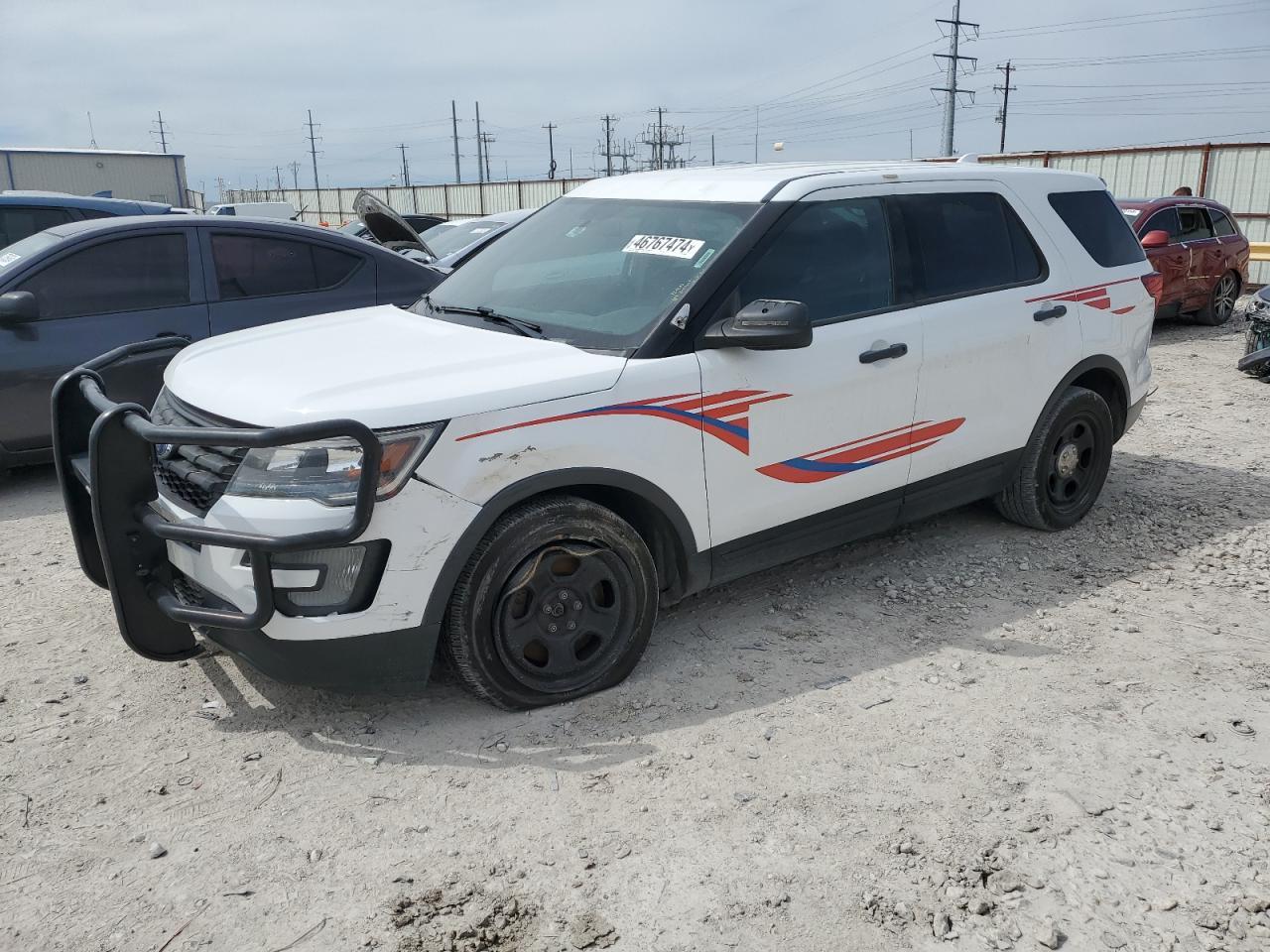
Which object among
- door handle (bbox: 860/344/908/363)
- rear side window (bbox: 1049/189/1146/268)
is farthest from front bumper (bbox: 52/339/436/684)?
rear side window (bbox: 1049/189/1146/268)

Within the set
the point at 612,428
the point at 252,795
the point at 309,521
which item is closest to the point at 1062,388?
the point at 612,428

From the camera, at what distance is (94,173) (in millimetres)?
38875

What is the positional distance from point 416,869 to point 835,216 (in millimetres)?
2905

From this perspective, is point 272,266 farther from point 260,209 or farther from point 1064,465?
point 260,209

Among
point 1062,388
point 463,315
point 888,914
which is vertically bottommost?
point 888,914

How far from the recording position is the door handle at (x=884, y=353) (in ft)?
13.7

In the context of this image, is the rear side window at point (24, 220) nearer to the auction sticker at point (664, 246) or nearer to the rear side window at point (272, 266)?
the rear side window at point (272, 266)

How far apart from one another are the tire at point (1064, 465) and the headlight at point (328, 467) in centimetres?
328

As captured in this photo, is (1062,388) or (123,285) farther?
(123,285)

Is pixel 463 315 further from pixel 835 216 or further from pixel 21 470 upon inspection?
pixel 21 470

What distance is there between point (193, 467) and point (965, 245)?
338 cm

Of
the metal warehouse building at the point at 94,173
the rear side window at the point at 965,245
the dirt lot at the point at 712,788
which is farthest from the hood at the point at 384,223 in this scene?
the metal warehouse building at the point at 94,173

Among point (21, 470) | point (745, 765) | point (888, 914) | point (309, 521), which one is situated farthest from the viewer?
point (21, 470)

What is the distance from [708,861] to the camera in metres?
2.87
